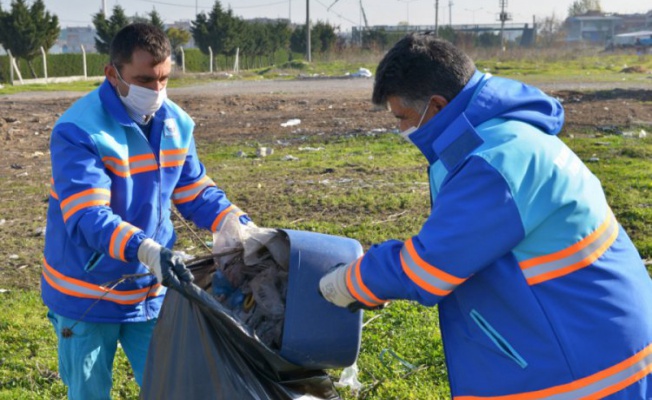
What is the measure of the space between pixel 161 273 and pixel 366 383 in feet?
5.55

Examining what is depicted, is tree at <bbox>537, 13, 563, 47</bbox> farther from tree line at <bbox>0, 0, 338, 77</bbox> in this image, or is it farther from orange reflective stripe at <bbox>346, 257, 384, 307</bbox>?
orange reflective stripe at <bbox>346, 257, 384, 307</bbox>

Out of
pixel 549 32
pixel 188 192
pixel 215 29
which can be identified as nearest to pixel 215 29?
pixel 215 29

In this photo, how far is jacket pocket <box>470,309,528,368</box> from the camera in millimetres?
1976

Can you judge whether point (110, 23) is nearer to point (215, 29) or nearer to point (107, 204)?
point (215, 29)

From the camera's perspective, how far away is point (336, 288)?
2.21 meters

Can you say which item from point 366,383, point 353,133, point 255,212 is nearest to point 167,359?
point 366,383

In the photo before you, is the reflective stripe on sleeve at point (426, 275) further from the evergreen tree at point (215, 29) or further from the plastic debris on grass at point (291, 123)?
the evergreen tree at point (215, 29)

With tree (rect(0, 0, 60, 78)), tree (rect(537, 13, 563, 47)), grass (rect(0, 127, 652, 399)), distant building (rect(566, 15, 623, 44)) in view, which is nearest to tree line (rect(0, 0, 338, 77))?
tree (rect(0, 0, 60, 78))

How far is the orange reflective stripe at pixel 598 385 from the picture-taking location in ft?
6.47

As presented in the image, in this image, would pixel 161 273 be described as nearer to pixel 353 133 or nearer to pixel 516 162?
pixel 516 162

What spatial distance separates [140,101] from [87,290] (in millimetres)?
659

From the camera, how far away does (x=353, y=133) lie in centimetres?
1191

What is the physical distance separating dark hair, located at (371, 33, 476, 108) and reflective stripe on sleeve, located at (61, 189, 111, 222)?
3.43 ft

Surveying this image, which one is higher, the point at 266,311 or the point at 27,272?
the point at 266,311
